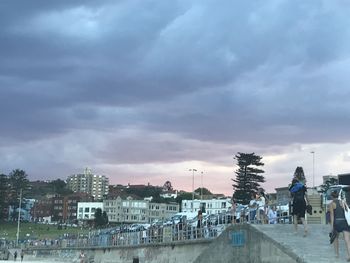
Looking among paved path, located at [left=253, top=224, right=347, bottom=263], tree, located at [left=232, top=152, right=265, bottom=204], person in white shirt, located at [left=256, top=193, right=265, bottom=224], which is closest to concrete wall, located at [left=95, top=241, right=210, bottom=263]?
person in white shirt, located at [left=256, top=193, right=265, bottom=224]

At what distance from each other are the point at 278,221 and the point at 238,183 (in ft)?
291

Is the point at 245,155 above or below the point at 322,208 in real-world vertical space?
above

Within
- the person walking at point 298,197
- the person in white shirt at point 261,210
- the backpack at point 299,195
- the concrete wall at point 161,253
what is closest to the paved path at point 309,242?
the person walking at point 298,197

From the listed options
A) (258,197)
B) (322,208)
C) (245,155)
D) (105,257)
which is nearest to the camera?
(258,197)

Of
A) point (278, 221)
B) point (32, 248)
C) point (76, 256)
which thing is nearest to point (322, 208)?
point (278, 221)

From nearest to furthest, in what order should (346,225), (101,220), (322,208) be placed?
(346,225)
(322,208)
(101,220)

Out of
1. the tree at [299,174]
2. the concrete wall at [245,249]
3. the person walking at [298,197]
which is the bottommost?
the concrete wall at [245,249]

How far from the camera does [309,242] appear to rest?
18.4 m

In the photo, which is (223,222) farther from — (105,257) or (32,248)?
(32,248)

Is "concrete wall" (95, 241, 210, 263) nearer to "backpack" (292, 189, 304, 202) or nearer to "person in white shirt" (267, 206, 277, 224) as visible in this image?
"person in white shirt" (267, 206, 277, 224)

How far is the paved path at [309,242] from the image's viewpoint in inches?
664

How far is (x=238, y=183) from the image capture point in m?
112

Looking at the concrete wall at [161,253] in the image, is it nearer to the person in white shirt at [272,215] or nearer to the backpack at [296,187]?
the person in white shirt at [272,215]

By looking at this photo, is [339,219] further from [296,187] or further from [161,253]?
[161,253]
